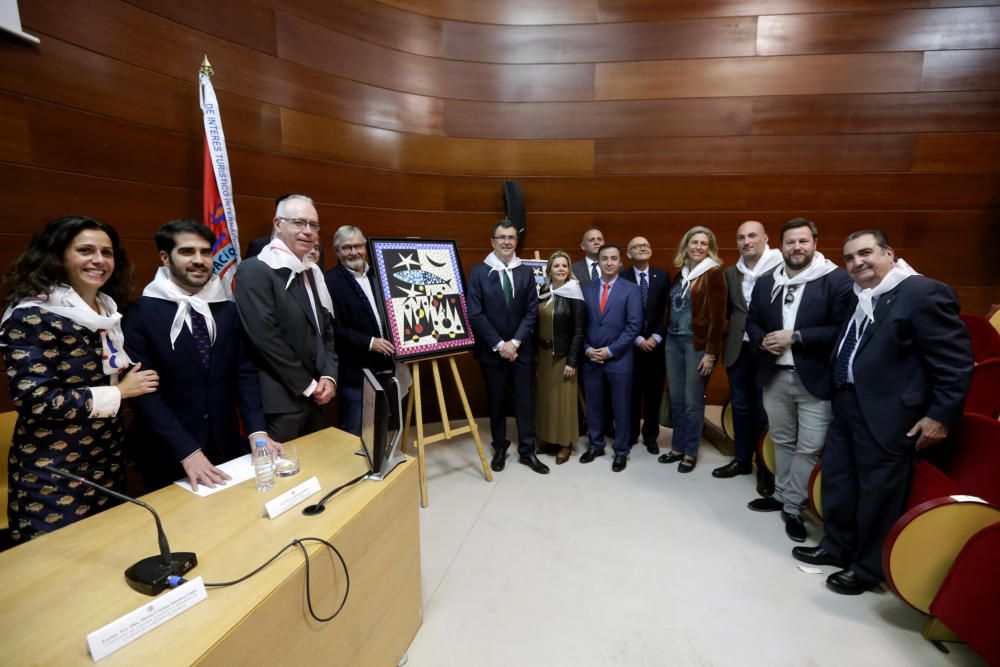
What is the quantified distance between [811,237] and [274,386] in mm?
2693

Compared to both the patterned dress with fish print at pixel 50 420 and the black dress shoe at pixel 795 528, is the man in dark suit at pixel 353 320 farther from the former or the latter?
the black dress shoe at pixel 795 528

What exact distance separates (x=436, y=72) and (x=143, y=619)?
4203 millimetres

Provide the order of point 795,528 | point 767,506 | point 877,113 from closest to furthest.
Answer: point 795,528 < point 767,506 < point 877,113

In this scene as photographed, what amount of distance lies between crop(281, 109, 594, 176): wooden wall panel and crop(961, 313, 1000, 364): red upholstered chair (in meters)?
2.98

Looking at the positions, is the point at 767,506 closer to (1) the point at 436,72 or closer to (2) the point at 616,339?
(2) the point at 616,339

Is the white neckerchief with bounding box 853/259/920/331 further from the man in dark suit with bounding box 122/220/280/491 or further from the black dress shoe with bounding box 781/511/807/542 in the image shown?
the man in dark suit with bounding box 122/220/280/491

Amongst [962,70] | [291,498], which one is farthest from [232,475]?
[962,70]

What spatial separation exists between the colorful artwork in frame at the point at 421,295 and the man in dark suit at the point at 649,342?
132 cm

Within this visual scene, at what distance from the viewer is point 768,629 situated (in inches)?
69.5

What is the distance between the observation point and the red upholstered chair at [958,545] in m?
1.42

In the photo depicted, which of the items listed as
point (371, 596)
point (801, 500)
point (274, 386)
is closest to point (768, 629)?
point (801, 500)

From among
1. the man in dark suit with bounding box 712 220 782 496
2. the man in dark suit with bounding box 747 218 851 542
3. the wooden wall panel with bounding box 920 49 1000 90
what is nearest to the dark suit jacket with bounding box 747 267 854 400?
the man in dark suit with bounding box 747 218 851 542

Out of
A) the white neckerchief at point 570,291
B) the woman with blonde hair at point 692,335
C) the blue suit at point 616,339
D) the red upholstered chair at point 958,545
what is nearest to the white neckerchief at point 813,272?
the woman with blonde hair at point 692,335

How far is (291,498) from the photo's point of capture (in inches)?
50.0
